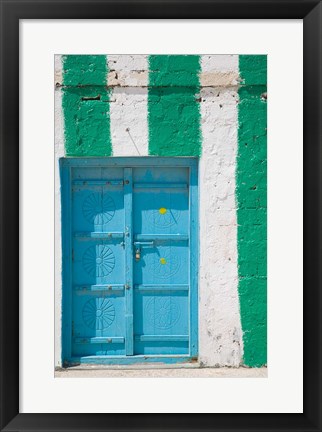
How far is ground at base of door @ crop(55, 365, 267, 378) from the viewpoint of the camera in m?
4.12

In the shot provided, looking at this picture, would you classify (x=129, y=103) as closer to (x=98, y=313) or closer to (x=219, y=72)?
(x=219, y=72)

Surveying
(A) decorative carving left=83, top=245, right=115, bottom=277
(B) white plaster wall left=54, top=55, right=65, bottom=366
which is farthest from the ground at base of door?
(A) decorative carving left=83, top=245, right=115, bottom=277

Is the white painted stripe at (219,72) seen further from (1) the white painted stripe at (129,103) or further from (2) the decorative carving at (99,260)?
(2) the decorative carving at (99,260)

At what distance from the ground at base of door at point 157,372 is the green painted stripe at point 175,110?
1.68 metres

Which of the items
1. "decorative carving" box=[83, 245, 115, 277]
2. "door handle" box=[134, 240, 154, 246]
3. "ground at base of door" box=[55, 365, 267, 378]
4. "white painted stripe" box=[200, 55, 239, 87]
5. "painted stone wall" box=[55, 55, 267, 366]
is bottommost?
"ground at base of door" box=[55, 365, 267, 378]

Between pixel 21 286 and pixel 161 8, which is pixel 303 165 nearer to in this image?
pixel 161 8

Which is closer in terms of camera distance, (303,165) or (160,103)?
(303,165)

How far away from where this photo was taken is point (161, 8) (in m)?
2.33

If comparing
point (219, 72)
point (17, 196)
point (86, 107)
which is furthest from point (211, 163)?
point (17, 196)

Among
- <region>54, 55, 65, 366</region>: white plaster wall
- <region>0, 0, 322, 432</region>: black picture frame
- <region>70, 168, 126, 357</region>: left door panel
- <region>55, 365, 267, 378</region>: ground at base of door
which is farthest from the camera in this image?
<region>70, 168, 126, 357</region>: left door panel

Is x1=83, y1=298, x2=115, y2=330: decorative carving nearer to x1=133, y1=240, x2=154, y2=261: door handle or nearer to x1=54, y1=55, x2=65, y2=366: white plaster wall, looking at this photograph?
x1=54, y1=55, x2=65, y2=366: white plaster wall

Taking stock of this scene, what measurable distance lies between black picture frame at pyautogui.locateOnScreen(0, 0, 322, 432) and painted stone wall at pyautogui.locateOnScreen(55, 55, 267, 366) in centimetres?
187

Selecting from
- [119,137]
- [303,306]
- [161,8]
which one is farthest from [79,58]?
[303,306]

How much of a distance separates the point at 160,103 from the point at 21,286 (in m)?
2.31
